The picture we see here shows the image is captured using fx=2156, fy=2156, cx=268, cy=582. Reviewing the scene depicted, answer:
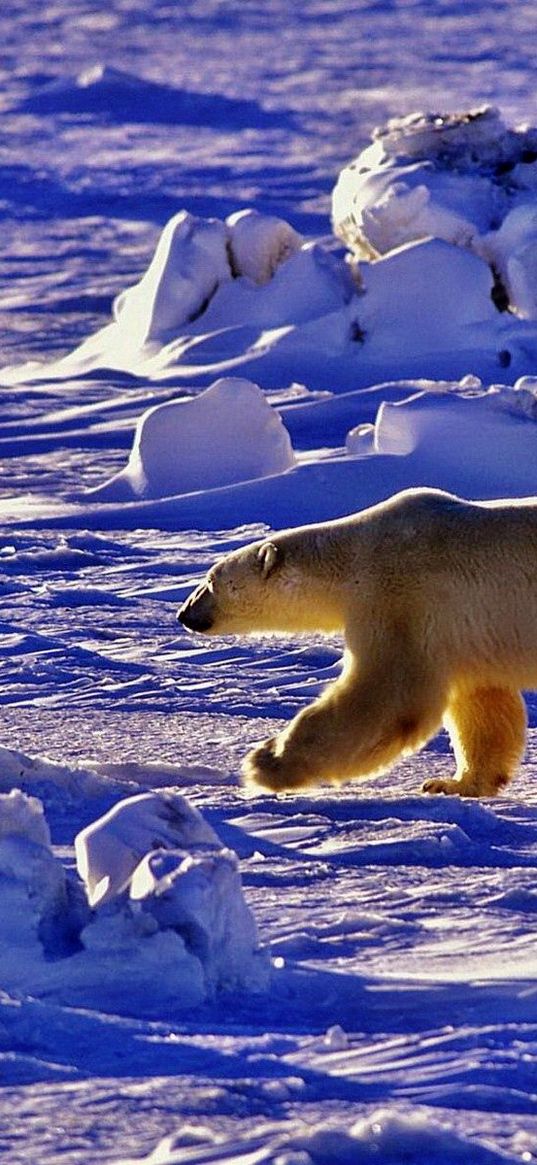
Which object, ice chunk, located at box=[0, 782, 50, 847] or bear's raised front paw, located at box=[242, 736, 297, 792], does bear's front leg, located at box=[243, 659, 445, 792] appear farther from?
ice chunk, located at box=[0, 782, 50, 847]

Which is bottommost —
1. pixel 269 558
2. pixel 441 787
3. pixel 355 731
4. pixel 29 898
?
pixel 441 787

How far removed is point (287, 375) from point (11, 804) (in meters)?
8.89

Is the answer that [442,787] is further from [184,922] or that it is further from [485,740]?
[184,922]

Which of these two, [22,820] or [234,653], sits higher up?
[22,820]

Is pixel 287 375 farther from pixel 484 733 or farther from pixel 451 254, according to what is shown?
pixel 484 733

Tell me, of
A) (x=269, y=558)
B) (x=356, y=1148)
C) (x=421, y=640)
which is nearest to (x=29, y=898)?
(x=356, y=1148)

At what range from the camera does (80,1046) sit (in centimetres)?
382

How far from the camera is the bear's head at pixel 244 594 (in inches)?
247

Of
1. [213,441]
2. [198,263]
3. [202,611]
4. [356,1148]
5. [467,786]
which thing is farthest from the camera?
[198,263]

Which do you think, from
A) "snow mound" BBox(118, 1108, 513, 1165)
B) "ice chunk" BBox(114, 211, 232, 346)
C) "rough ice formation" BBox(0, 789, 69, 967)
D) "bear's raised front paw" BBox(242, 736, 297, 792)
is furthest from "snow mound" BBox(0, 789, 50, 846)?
"ice chunk" BBox(114, 211, 232, 346)

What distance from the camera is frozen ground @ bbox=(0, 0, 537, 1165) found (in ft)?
12.2

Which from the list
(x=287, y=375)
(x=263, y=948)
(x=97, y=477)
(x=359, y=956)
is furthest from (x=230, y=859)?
(x=287, y=375)

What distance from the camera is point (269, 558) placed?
625 centimetres

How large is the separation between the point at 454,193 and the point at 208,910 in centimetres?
1030
